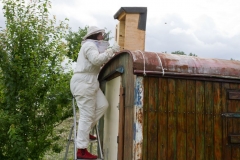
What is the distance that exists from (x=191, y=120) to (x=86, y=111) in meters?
1.77

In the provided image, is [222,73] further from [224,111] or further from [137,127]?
[137,127]

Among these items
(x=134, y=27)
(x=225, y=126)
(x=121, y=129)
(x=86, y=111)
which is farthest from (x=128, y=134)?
(x=134, y=27)

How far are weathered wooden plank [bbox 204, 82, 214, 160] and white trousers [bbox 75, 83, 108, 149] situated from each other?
188 cm

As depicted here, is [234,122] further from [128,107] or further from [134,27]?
[134,27]

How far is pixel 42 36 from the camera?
A: 682 cm

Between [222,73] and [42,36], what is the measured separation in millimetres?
3863

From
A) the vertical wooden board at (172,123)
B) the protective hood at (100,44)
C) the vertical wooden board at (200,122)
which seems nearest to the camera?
the vertical wooden board at (172,123)

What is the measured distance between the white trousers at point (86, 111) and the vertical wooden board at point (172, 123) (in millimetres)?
1434

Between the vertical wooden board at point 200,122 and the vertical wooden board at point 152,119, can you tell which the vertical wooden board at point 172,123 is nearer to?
the vertical wooden board at point 152,119

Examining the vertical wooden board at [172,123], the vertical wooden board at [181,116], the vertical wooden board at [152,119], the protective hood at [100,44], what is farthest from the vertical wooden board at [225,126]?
the protective hood at [100,44]

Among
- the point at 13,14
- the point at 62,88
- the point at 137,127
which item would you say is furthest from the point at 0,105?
the point at 137,127

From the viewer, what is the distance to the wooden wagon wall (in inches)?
181

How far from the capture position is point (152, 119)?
4.60 metres

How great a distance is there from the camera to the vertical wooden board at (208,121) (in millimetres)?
4797
